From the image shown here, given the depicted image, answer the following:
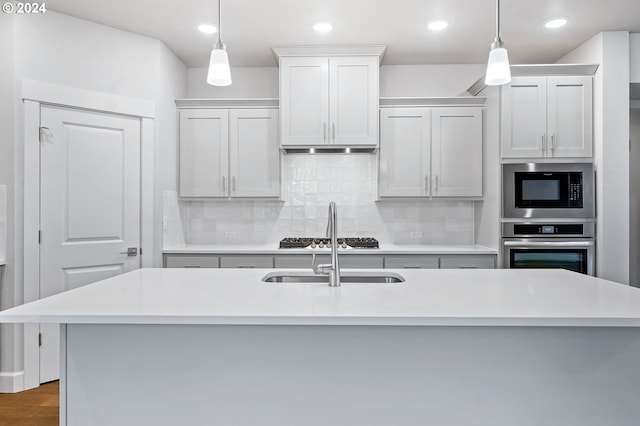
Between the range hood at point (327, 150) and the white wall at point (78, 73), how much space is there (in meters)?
1.10

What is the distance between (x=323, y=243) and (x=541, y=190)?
1.88 m

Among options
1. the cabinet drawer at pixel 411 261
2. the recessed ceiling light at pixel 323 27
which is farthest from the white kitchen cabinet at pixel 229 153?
the cabinet drawer at pixel 411 261

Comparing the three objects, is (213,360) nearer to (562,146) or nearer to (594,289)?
(594,289)

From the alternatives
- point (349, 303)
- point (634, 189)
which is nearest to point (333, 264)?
point (349, 303)

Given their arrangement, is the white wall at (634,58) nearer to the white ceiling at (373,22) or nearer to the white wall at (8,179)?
the white ceiling at (373,22)

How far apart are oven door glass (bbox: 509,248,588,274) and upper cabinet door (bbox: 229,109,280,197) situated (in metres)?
2.15

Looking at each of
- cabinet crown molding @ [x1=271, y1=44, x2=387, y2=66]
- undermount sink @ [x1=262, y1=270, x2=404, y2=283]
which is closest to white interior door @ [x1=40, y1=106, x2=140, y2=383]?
cabinet crown molding @ [x1=271, y1=44, x2=387, y2=66]

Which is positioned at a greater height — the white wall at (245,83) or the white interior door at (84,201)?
the white wall at (245,83)

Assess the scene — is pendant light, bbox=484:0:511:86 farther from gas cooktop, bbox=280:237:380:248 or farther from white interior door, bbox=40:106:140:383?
white interior door, bbox=40:106:140:383

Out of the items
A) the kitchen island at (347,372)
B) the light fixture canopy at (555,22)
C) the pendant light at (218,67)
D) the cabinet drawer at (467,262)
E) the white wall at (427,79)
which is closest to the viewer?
the kitchen island at (347,372)

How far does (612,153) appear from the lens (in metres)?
3.26

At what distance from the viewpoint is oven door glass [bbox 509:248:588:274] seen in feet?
10.7

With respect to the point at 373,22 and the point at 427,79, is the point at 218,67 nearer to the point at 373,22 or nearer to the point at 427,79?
the point at 373,22

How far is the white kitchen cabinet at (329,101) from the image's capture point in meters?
3.57
